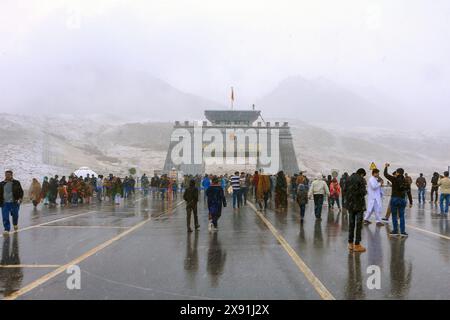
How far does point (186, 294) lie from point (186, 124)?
5357 centimetres

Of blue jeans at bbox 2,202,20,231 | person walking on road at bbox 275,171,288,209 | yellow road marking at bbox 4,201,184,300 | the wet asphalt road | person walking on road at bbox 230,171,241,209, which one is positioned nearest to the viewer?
yellow road marking at bbox 4,201,184,300

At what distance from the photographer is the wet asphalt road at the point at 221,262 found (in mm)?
6477

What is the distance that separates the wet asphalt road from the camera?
648 cm

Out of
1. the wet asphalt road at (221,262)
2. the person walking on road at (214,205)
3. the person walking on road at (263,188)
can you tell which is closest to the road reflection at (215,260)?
the wet asphalt road at (221,262)

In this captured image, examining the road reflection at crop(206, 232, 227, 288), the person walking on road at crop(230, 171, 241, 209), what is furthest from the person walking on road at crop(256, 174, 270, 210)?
the road reflection at crop(206, 232, 227, 288)

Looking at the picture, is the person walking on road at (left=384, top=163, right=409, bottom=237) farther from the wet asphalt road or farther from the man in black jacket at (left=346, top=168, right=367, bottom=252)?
the man in black jacket at (left=346, top=168, right=367, bottom=252)

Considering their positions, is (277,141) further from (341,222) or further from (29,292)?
(29,292)

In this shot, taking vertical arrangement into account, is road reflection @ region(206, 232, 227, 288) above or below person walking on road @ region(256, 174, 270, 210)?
Answer: below

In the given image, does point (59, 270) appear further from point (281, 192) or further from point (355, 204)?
point (281, 192)

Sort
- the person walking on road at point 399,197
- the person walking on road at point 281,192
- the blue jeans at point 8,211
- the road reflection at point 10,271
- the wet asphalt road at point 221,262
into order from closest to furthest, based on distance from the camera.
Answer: the wet asphalt road at point 221,262, the road reflection at point 10,271, the person walking on road at point 399,197, the blue jeans at point 8,211, the person walking on road at point 281,192

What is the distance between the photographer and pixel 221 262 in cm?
853

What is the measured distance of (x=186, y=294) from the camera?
6.34 meters

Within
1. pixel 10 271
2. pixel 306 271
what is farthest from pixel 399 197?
pixel 10 271

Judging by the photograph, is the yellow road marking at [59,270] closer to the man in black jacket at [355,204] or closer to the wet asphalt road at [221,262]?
the wet asphalt road at [221,262]
